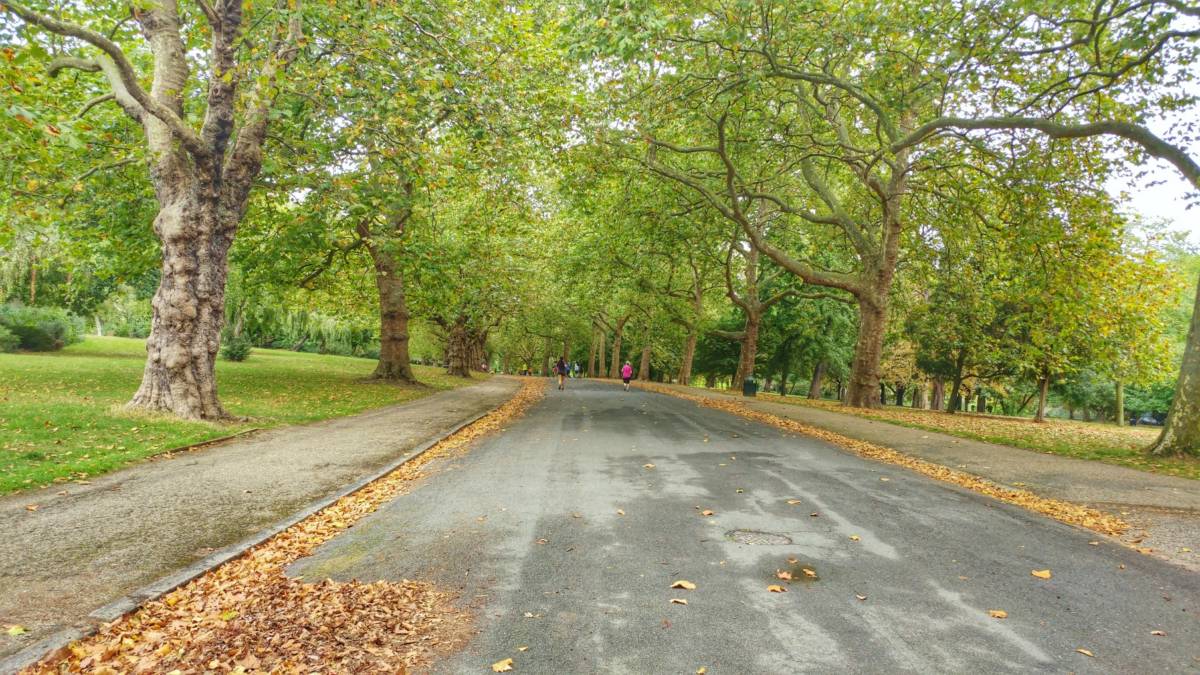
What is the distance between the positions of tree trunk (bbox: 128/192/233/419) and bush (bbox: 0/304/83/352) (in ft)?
71.9

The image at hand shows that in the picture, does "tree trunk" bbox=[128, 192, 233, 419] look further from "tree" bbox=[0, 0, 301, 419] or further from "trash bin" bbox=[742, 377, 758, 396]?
"trash bin" bbox=[742, 377, 758, 396]

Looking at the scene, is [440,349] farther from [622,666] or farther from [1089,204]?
[622,666]

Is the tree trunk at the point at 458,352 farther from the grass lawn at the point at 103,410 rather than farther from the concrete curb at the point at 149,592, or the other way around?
the concrete curb at the point at 149,592

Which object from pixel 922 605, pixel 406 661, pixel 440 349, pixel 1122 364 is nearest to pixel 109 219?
pixel 406 661

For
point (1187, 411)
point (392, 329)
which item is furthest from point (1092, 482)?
point (392, 329)

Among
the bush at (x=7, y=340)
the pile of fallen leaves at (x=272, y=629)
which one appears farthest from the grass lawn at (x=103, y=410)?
the pile of fallen leaves at (x=272, y=629)

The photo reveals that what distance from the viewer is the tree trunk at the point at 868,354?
21500 mm

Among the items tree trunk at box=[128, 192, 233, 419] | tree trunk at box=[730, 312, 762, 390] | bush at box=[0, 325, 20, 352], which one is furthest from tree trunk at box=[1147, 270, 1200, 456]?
bush at box=[0, 325, 20, 352]

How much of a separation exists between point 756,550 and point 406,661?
3.20 metres

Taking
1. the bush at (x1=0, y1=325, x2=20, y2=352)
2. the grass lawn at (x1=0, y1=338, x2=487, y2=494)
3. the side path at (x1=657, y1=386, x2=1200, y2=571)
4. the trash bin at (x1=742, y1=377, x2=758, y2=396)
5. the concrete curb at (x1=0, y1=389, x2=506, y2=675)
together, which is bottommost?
the concrete curb at (x1=0, y1=389, x2=506, y2=675)

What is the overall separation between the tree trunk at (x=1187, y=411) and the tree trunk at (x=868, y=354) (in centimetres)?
1002

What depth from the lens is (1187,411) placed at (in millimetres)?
11234

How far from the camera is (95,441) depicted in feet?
30.0

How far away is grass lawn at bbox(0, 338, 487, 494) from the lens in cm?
794
